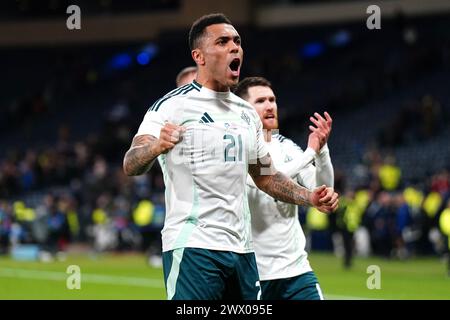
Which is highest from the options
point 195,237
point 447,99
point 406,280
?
point 447,99

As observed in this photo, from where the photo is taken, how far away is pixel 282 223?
8.74m


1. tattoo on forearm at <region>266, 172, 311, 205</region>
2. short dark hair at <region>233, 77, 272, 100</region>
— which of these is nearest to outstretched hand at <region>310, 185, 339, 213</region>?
tattoo on forearm at <region>266, 172, 311, 205</region>

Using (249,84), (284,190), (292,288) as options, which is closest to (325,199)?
(284,190)

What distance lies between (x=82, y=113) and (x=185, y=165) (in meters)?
40.4

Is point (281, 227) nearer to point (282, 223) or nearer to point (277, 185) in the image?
point (282, 223)

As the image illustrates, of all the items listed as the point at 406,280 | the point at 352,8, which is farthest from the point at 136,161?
the point at 352,8

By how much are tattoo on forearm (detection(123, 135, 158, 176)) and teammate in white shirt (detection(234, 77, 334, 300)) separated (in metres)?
1.91

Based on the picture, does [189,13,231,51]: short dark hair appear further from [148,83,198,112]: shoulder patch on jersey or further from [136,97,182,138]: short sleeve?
[136,97,182,138]: short sleeve

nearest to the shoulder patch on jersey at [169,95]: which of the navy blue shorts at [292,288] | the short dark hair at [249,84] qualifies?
the short dark hair at [249,84]

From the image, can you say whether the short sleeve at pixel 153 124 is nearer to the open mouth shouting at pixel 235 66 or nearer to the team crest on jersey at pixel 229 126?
the team crest on jersey at pixel 229 126

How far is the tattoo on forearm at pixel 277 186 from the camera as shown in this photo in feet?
24.5

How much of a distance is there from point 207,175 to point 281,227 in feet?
6.48
